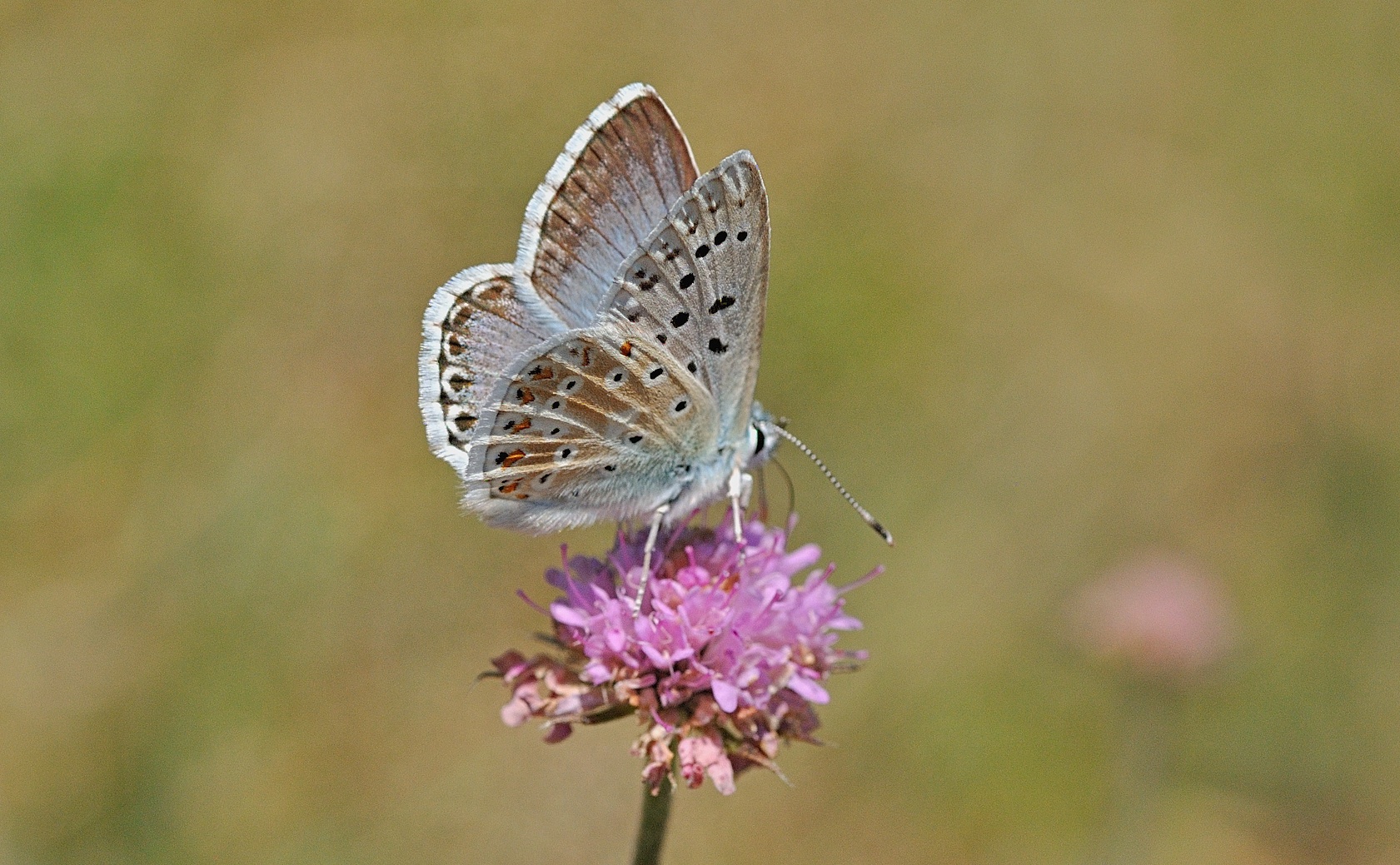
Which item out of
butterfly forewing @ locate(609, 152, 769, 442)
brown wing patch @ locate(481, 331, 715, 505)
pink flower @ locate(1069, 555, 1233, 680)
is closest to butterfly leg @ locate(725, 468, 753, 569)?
brown wing patch @ locate(481, 331, 715, 505)

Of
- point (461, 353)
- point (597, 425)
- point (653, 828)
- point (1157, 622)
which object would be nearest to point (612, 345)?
point (597, 425)

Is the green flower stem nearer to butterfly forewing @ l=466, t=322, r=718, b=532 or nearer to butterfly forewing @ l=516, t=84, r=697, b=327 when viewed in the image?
butterfly forewing @ l=466, t=322, r=718, b=532

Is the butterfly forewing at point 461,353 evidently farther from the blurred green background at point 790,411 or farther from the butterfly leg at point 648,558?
the blurred green background at point 790,411

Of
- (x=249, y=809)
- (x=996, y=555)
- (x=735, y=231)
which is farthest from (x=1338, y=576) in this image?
(x=249, y=809)

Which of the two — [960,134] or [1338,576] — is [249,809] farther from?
[960,134]

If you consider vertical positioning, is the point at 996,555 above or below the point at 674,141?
below

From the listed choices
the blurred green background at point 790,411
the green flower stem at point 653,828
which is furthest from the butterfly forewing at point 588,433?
the blurred green background at point 790,411

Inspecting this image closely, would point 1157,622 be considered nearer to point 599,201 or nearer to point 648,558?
point 648,558
